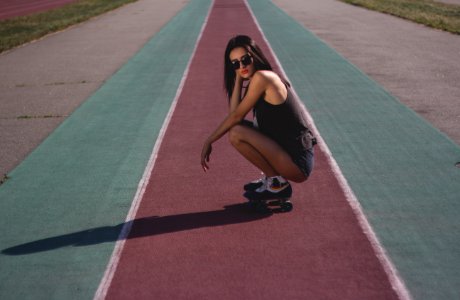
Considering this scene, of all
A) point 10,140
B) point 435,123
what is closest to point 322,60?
point 435,123

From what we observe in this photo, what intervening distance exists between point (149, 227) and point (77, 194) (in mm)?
1256

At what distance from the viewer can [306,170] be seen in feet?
17.5

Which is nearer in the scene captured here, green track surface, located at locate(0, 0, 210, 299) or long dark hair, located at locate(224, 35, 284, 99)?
green track surface, located at locate(0, 0, 210, 299)

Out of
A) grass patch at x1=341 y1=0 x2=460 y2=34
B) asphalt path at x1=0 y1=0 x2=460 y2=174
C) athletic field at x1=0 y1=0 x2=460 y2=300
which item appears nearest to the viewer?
athletic field at x1=0 y1=0 x2=460 y2=300

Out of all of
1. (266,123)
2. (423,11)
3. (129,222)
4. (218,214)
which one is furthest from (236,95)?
(423,11)

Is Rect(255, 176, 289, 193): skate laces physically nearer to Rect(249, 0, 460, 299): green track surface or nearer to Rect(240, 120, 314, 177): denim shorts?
Rect(240, 120, 314, 177): denim shorts

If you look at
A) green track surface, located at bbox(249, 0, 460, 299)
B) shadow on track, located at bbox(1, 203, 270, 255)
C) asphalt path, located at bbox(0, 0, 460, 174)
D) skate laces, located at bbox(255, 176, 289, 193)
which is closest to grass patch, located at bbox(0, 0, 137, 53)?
asphalt path, located at bbox(0, 0, 460, 174)

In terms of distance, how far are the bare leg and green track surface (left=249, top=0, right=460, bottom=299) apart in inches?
34.7

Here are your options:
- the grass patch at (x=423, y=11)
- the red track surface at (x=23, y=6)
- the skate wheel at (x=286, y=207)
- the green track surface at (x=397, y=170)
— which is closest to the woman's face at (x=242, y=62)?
the skate wheel at (x=286, y=207)

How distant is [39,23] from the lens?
2573cm

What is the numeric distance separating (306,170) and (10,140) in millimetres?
5018

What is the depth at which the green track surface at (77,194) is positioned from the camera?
4.56 m

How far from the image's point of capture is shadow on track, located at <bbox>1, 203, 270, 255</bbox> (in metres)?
5.04

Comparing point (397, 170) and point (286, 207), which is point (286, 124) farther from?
point (397, 170)
